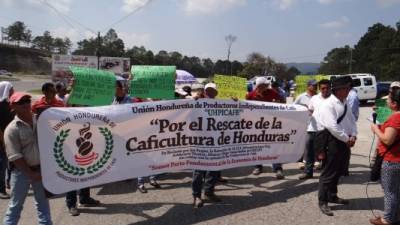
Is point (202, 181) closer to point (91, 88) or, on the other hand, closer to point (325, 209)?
point (325, 209)

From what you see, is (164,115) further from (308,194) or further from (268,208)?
(308,194)

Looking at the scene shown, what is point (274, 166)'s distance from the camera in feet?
27.7

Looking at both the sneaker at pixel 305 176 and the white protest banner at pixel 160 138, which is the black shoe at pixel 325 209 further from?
the sneaker at pixel 305 176

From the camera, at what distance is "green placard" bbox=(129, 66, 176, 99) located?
7.75 metres

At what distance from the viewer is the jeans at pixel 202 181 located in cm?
643

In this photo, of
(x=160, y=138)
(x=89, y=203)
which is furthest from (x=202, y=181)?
(x=89, y=203)

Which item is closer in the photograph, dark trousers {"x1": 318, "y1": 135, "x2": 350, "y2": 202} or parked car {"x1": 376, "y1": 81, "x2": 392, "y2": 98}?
dark trousers {"x1": 318, "y1": 135, "x2": 350, "y2": 202}

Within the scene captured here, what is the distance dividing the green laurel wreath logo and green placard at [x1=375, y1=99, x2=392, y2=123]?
17.0 feet

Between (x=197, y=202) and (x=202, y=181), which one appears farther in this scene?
(x=202, y=181)

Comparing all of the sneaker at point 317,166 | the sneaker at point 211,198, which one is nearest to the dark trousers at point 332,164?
the sneaker at point 211,198

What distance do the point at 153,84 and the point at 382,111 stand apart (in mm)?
4300

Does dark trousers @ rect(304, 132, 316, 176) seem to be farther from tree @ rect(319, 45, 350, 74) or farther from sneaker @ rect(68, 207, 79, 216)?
tree @ rect(319, 45, 350, 74)

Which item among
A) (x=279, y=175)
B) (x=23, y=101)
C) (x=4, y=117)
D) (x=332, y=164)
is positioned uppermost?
(x=23, y=101)

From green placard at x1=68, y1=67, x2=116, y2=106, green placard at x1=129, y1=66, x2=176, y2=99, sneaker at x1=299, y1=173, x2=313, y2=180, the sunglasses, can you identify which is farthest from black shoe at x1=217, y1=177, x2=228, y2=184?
the sunglasses
